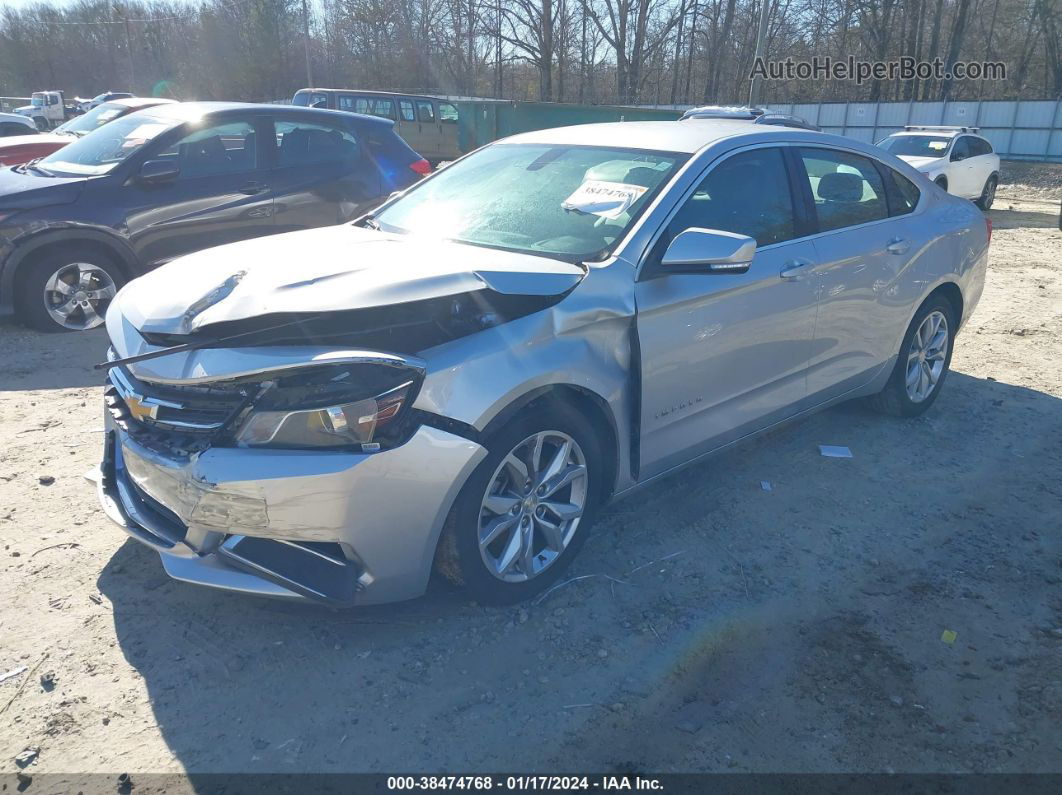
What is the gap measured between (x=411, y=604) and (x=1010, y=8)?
4441cm

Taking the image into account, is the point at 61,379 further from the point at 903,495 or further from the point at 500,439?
the point at 903,495

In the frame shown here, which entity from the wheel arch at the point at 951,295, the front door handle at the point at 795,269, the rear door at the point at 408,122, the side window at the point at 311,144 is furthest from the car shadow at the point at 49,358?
the rear door at the point at 408,122

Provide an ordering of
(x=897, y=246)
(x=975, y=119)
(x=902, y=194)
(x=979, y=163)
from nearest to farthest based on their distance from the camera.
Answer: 1. (x=897, y=246)
2. (x=902, y=194)
3. (x=979, y=163)
4. (x=975, y=119)

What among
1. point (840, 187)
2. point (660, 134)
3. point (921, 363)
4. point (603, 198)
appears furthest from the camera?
point (921, 363)

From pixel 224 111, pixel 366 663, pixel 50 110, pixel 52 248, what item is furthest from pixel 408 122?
pixel 366 663

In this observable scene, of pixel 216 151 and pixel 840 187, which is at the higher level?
pixel 216 151

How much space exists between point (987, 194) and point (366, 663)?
19335 millimetres

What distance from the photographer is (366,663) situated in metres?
2.86

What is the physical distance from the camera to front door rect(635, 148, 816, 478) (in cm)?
344

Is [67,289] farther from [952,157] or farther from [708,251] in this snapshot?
[952,157]

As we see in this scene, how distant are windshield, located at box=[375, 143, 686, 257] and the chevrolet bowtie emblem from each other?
1.56m

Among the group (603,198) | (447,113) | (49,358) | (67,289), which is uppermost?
(447,113)

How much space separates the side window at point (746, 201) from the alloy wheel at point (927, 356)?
5.33ft

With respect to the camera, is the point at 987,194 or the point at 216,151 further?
the point at 987,194
